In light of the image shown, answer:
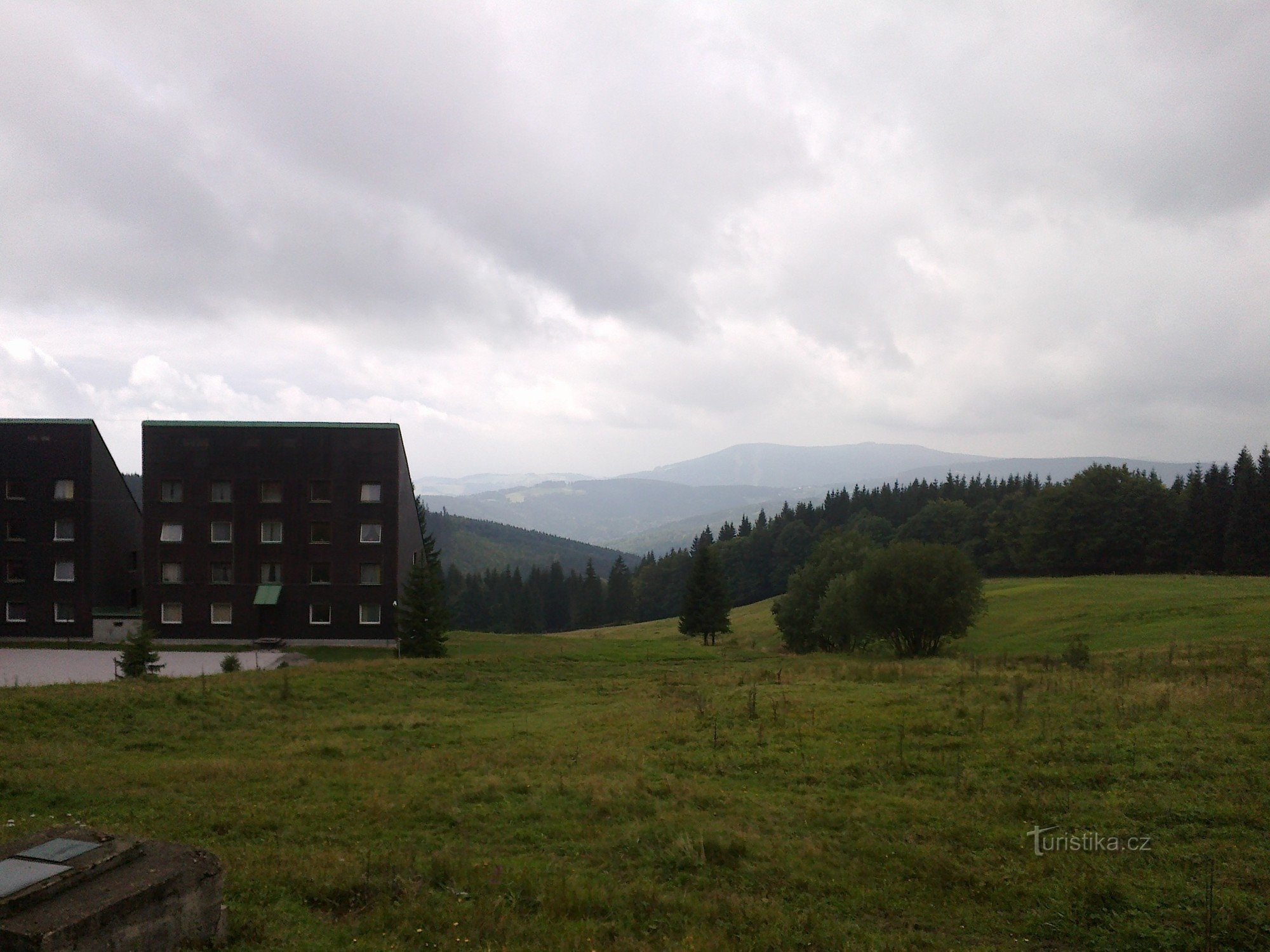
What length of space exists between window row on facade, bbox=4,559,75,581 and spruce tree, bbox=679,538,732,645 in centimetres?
4689

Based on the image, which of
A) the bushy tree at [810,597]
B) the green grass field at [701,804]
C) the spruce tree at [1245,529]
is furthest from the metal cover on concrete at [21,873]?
the spruce tree at [1245,529]

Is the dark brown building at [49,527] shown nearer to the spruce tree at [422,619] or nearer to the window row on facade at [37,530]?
the window row on facade at [37,530]

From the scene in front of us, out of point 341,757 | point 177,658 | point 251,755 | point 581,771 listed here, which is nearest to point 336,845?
point 581,771

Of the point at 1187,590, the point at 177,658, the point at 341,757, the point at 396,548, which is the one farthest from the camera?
the point at 1187,590

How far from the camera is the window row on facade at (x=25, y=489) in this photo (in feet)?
149

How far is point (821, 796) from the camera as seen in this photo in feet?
41.5

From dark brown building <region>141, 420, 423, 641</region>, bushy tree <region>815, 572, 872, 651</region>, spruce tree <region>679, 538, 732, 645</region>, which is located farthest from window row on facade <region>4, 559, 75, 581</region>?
bushy tree <region>815, 572, 872, 651</region>

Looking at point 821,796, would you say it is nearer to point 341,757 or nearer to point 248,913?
point 248,913

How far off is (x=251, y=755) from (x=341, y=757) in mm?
2172

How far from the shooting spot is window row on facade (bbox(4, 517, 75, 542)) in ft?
149

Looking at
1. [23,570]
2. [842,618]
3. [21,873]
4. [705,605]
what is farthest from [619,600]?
[21,873]

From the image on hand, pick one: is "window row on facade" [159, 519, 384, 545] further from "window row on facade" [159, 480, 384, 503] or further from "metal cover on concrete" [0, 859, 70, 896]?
"metal cover on concrete" [0, 859, 70, 896]

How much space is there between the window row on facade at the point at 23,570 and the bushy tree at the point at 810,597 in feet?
179

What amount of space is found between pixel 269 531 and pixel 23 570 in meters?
15.6
